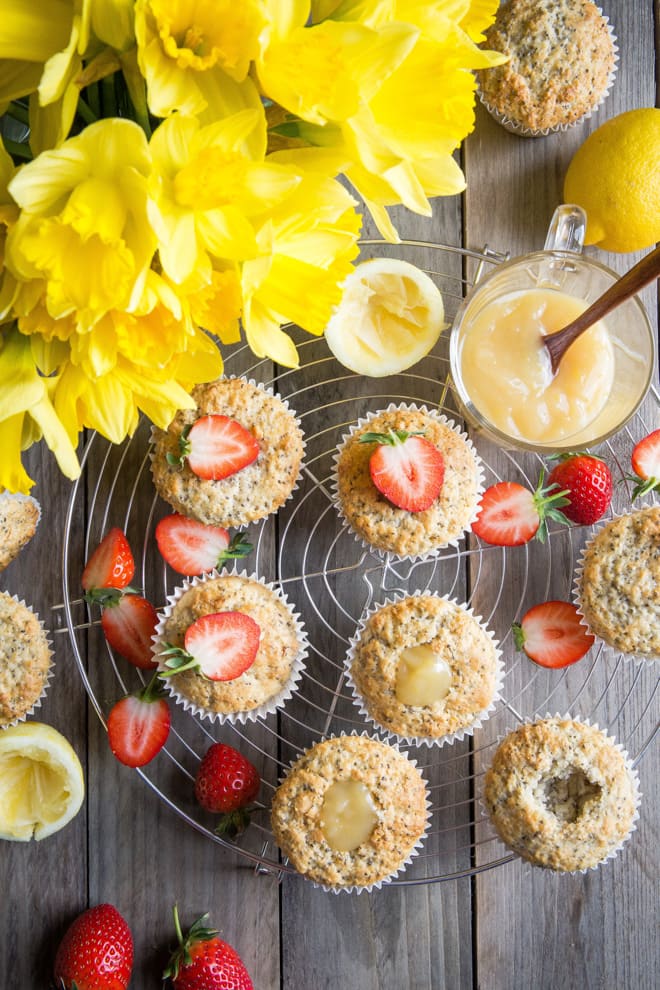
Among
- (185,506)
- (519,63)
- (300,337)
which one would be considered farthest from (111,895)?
(519,63)

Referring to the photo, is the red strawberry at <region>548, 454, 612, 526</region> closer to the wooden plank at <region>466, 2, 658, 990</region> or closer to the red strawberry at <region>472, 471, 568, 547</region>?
the red strawberry at <region>472, 471, 568, 547</region>

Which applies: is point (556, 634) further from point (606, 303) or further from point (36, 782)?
point (36, 782)

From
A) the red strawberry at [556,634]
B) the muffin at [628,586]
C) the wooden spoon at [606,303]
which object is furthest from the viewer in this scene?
the red strawberry at [556,634]

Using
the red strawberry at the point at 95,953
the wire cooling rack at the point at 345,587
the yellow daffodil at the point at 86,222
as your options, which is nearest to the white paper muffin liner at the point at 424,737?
the wire cooling rack at the point at 345,587

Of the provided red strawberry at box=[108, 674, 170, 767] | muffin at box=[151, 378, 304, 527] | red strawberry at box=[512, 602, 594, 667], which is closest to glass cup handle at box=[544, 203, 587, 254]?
muffin at box=[151, 378, 304, 527]

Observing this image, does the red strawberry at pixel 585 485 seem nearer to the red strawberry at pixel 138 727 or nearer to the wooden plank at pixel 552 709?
the wooden plank at pixel 552 709

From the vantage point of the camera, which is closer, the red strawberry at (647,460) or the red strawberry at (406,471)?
the red strawberry at (406,471)

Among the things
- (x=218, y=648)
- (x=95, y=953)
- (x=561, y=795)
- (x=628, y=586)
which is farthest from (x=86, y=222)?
(x=95, y=953)
